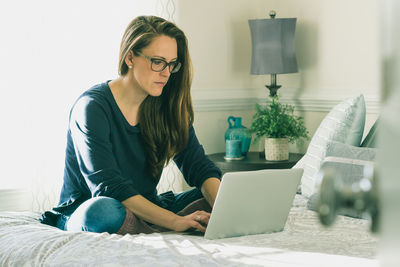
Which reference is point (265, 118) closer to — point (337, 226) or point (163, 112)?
point (163, 112)

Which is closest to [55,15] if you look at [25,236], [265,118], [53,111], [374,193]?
[53,111]

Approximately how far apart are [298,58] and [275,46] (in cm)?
27

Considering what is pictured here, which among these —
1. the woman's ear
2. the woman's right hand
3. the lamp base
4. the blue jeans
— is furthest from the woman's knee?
the lamp base

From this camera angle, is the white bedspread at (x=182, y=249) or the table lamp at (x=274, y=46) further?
the table lamp at (x=274, y=46)

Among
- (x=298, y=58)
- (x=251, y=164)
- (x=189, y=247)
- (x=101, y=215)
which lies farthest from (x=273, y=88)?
(x=189, y=247)

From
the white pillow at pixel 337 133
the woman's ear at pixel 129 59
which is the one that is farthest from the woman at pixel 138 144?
the white pillow at pixel 337 133

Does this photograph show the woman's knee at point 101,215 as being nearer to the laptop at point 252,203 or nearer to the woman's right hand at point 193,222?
the woman's right hand at point 193,222

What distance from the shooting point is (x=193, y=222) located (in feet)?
6.33

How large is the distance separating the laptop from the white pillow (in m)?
0.62

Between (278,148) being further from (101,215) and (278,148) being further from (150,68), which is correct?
(101,215)

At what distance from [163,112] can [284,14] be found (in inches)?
64.4

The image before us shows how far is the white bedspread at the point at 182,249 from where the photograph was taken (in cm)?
151

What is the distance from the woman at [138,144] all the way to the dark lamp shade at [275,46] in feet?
3.62

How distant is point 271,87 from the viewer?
3.55 metres
